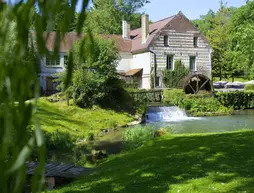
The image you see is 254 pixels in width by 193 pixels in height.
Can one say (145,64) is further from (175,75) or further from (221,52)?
(221,52)

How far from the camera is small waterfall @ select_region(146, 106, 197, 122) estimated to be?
1055 inches

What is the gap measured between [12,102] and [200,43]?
41280 mm

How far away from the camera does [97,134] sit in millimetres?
19625

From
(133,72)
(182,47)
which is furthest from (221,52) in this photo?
(133,72)

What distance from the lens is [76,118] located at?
22312 mm

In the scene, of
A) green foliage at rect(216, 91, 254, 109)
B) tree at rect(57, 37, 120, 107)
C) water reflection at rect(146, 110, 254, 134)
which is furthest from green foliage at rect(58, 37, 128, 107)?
green foliage at rect(216, 91, 254, 109)

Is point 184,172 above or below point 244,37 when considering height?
below

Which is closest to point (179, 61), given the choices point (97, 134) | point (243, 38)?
point (243, 38)

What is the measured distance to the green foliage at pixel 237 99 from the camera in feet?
105

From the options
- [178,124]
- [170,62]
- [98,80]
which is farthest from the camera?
[170,62]

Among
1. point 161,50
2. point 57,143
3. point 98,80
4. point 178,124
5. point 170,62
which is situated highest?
point 161,50

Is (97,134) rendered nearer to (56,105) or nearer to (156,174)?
(56,105)

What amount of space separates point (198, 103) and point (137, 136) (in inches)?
637

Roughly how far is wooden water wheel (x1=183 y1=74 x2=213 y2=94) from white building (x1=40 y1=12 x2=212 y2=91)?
11.2 ft
